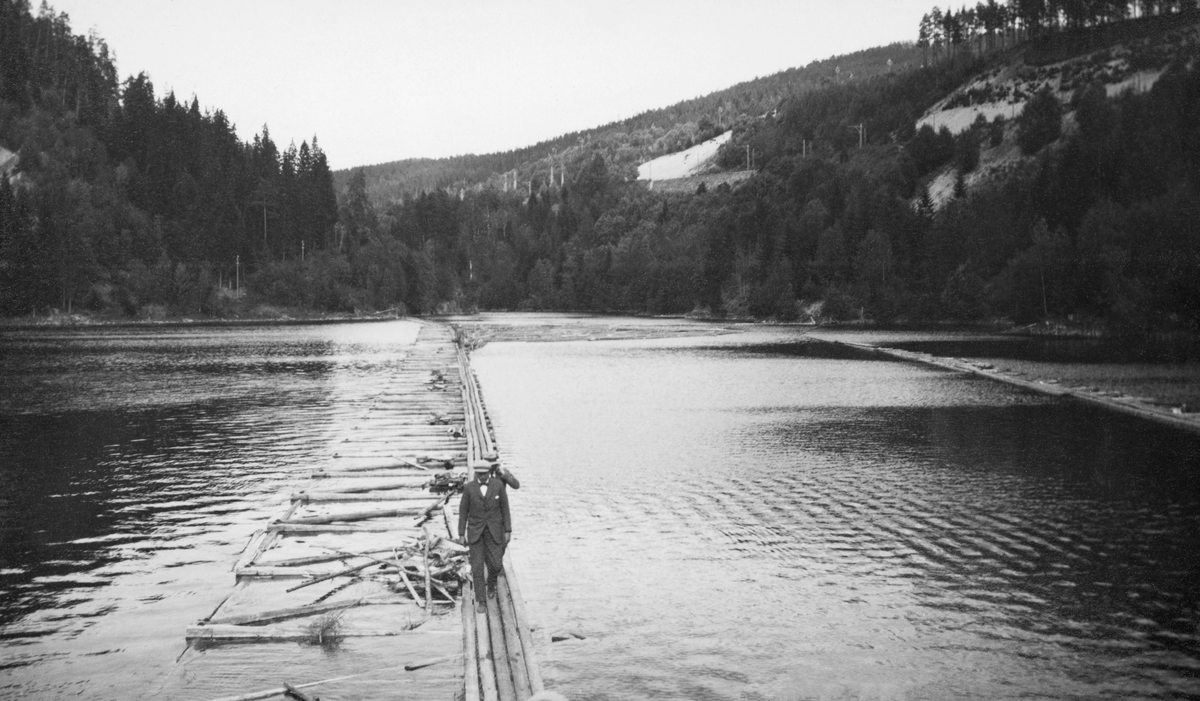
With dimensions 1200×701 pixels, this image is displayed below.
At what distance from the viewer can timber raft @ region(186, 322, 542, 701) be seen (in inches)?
612

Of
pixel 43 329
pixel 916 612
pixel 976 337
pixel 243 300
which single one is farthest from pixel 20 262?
pixel 916 612

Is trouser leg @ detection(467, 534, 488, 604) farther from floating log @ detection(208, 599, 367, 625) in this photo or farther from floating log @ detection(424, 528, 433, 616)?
floating log @ detection(208, 599, 367, 625)

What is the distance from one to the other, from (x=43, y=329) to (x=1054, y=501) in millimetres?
148540

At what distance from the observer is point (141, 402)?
55.0 meters

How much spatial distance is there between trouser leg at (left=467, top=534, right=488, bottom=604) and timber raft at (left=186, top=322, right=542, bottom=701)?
36 cm

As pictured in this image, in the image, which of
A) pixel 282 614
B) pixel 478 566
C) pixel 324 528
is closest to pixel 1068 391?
pixel 324 528

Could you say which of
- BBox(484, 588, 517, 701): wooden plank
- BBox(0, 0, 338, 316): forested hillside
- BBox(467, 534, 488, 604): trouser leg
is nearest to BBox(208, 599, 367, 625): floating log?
BBox(467, 534, 488, 604): trouser leg

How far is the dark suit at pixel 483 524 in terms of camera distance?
17203mm

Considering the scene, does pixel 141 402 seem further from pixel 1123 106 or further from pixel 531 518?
pixel 1123 106

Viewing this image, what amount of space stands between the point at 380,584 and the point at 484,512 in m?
3.91

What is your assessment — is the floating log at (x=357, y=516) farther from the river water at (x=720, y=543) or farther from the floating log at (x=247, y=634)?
the floating log at (x=247, y=634)

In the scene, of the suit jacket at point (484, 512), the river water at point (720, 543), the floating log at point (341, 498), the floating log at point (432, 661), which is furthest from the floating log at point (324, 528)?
the floating log at point (432, 661)

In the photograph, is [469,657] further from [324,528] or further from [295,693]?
[324,528]

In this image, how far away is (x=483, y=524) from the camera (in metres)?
17.3
